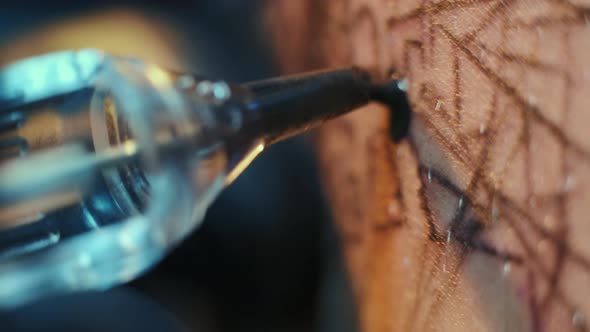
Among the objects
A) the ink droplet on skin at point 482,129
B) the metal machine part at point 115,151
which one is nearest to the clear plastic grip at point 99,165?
the metal machine part at point 115,151

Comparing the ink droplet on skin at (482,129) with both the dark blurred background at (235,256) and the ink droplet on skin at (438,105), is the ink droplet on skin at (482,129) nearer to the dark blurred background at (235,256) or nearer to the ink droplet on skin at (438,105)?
the ink droplet on skin at (438,105)

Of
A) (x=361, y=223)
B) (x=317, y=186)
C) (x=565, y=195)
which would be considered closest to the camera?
(x=565, y=195)

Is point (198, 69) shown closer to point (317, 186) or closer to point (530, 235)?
point (317, 186)

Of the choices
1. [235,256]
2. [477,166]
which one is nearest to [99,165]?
[477,166]

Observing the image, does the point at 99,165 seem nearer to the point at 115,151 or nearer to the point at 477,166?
the point at 115,151

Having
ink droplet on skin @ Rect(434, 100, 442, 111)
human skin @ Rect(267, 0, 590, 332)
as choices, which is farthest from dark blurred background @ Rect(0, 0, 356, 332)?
ink droplet on skin @ Rect(434, 100, 442, 111)

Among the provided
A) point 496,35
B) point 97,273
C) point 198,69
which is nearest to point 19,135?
point 97,273
